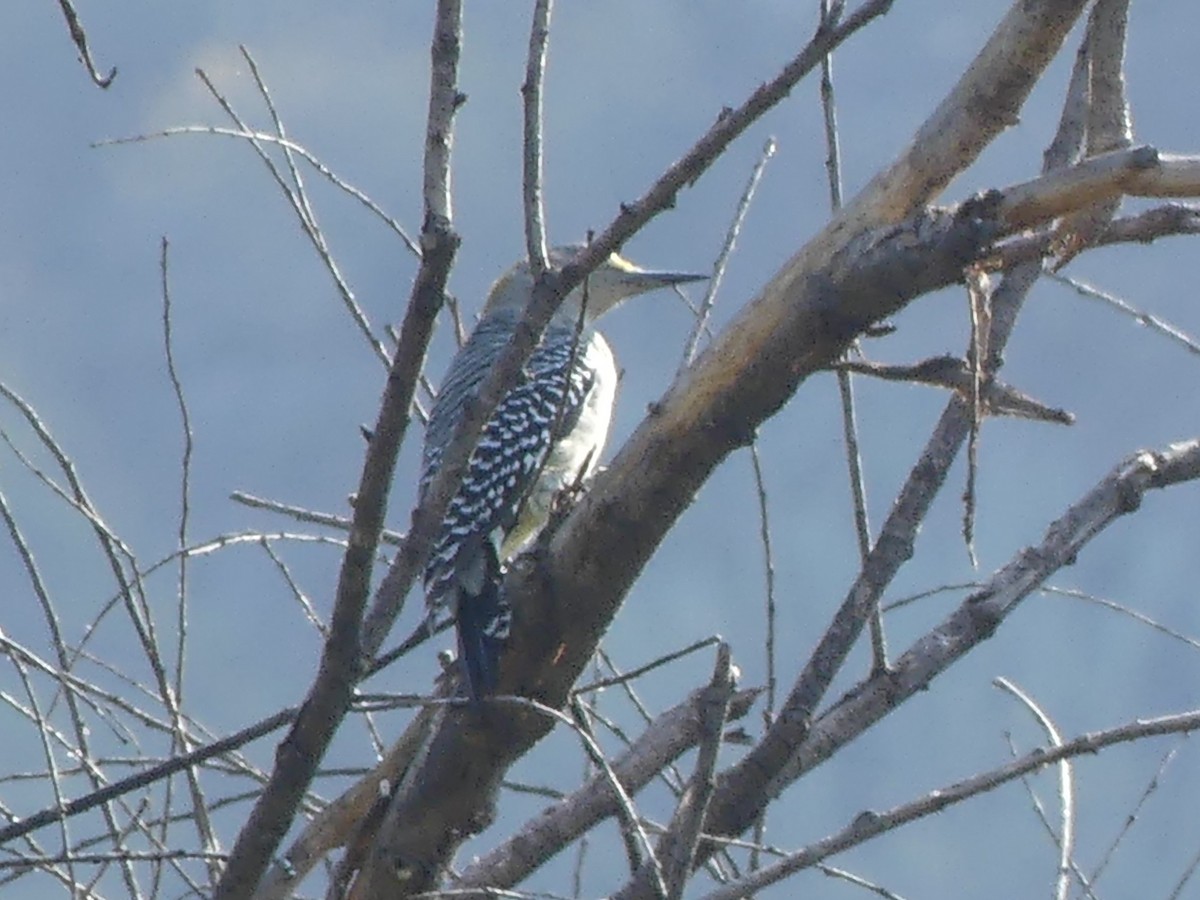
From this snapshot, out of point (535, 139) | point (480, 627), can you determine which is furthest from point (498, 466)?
point (535, 139)

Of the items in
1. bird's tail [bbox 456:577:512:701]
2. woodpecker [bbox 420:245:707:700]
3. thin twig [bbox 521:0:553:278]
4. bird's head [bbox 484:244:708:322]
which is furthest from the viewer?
bird's head [bbox 484:244:708:322]

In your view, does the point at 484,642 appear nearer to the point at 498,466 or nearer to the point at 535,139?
the point at 535,139

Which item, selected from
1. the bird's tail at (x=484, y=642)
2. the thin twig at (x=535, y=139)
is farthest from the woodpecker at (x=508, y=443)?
the thin twig at (x=535, y=139)

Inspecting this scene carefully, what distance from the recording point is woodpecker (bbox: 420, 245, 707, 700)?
8.08 ft

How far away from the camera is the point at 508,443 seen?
4.04m

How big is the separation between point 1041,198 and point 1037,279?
28.0 inches

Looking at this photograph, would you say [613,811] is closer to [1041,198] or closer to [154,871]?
[154,871]

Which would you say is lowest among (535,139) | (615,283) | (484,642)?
(535,139)

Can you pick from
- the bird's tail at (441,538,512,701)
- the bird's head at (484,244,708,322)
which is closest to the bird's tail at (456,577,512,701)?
the bird's tail at (441,538,512,701)

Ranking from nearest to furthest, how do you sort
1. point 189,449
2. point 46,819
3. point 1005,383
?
point 46,819 < point 1005,383 < point 189,449

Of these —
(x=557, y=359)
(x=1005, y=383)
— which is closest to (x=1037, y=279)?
(x=1005, y=383)

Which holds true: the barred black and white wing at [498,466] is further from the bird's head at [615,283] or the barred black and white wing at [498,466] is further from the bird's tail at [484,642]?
the bird's head at [615,283]

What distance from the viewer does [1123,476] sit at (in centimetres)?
219

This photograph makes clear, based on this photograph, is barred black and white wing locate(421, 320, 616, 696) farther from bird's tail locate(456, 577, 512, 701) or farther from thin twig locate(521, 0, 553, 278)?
thin twig locate(521, 0, 553, 278)
